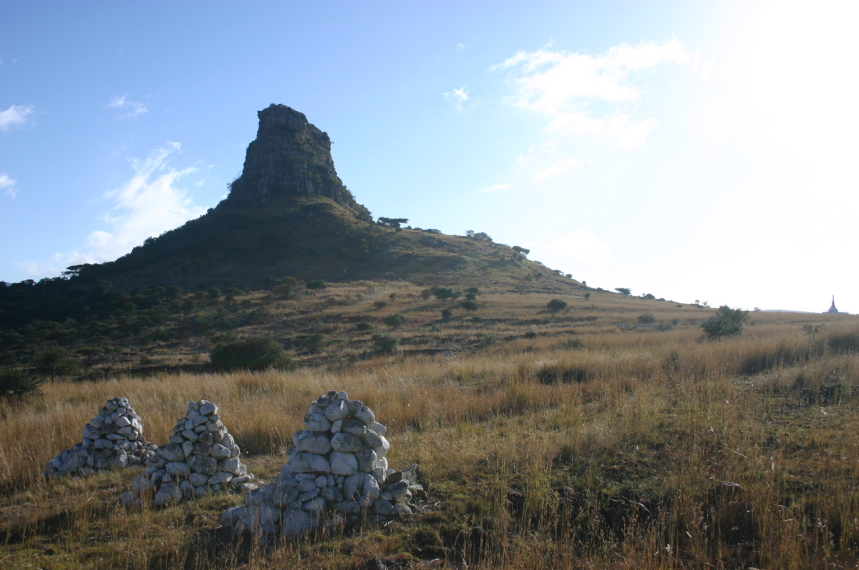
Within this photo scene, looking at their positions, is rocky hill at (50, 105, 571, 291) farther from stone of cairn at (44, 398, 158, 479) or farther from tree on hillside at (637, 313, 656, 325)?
stone of cairn at (44, 398, 158, 479)

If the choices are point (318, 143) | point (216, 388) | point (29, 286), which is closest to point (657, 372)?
point (216, 388)

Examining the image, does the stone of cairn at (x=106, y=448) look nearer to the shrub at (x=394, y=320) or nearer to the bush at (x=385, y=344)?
the bush at (x=385, y=344)

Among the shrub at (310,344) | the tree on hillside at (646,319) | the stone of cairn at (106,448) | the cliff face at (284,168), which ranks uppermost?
the cliff face at (284,168)

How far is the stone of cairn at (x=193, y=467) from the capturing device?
5328mm

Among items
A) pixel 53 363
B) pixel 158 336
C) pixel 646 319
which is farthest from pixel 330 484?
pixel 158 336

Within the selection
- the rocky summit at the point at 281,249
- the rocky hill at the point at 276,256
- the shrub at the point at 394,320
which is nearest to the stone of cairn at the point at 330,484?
the shrub at the point at 394,320

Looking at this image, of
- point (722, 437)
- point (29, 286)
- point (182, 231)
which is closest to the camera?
point (722, 437)

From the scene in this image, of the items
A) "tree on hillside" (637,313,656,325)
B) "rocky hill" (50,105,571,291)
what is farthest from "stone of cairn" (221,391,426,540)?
"rocky hill" (50,105,571,291)

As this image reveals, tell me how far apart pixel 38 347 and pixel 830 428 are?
50914 millimetres

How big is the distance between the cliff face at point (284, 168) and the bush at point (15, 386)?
90.8 metres

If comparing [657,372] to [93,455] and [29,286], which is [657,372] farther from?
[29,286]

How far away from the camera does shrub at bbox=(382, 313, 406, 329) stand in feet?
119

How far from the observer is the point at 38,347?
3897 cm

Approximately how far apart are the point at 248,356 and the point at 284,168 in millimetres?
91051
